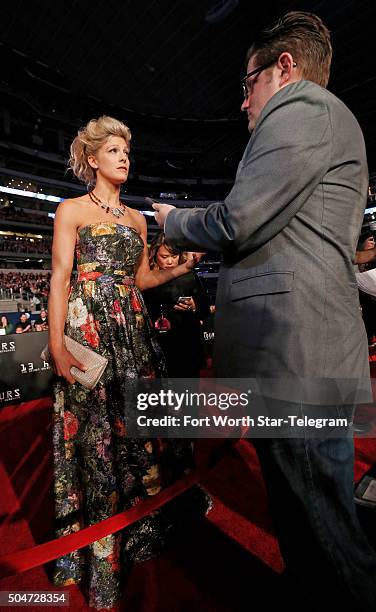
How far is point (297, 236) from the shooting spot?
839 millimetres

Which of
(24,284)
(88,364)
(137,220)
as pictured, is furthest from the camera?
(24,284)

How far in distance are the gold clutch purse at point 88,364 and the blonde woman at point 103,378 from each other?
3 centimetres

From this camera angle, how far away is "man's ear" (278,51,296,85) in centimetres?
95

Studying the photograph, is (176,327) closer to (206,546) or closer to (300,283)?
(206,546)

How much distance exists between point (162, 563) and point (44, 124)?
85.5 ft

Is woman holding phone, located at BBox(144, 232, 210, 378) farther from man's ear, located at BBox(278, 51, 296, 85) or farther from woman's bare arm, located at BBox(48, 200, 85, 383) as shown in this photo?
man's ear, located at BBox(278, 51, 296, 85)

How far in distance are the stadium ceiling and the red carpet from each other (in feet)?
47.6

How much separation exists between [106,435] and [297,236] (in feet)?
4.14

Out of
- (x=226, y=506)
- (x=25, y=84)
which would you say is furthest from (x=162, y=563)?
(x=25, y=84)

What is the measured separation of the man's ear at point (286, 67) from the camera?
95cm

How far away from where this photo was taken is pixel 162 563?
166cm

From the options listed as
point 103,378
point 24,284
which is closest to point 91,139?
point 103,378

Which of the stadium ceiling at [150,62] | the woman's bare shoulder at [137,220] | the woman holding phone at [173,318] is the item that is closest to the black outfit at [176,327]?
the woman holding phone at [173,318]

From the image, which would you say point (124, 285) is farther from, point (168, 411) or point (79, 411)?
point (168, 411)
